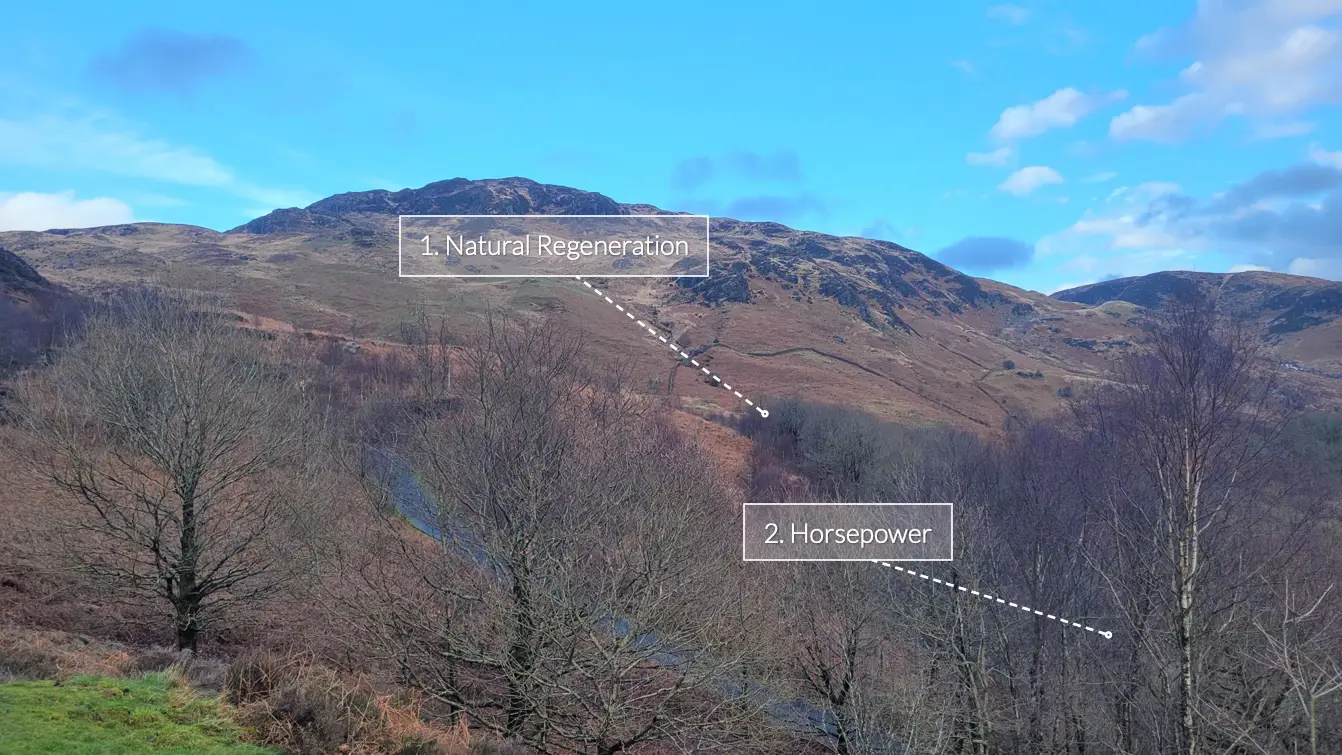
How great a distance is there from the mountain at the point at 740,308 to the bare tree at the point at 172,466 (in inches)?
413

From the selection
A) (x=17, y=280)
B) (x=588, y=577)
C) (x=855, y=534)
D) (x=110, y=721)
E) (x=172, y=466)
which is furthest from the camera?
(x=17, y=280)

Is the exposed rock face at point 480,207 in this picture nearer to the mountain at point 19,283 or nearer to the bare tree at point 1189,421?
the mountain at point 19,283

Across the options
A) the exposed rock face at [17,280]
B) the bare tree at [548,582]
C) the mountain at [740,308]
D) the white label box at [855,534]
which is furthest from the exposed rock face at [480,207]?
the bare tree at [548,582]

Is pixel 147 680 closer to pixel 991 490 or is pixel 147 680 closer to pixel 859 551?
pixel 859 551

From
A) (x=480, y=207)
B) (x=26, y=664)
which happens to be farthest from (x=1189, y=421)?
(x=480, y=207)

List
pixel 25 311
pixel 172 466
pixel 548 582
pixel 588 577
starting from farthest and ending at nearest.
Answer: pixel 25 311
pixel 172 466
pixel 588 577
pixel 548 582

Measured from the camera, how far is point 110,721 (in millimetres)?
7930

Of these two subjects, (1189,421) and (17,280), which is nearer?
(1189,421)

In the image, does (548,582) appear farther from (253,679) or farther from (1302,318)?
(1302,318)

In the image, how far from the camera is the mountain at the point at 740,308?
7344 cm

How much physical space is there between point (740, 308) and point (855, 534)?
284ft

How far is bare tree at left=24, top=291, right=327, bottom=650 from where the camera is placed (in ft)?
59.3

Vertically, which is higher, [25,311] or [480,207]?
[480,207]

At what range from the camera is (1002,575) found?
26609 millimetres
